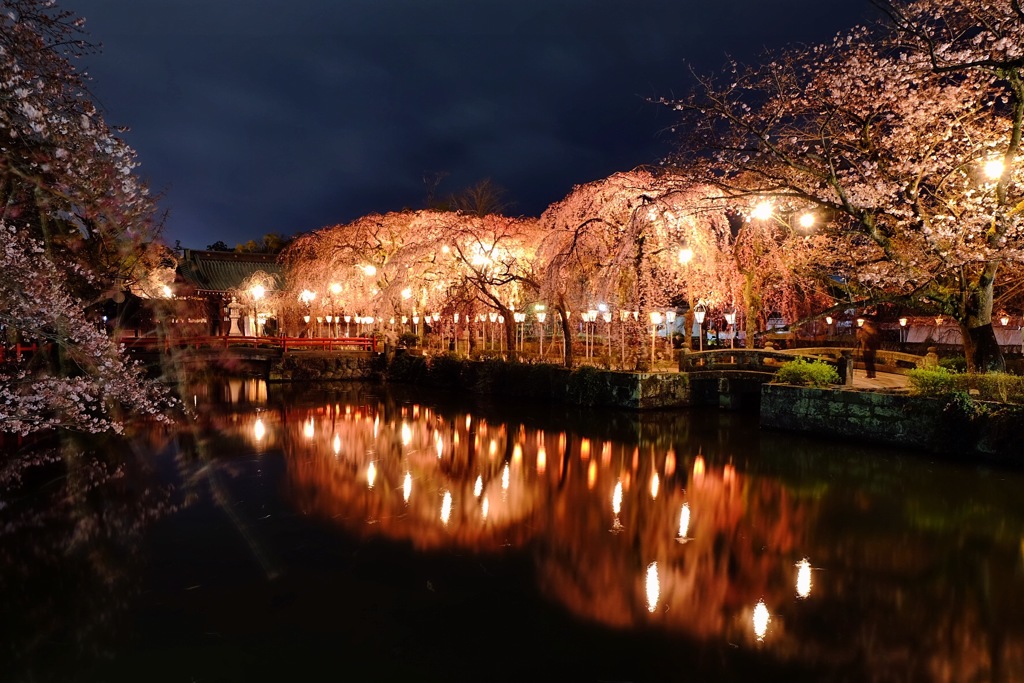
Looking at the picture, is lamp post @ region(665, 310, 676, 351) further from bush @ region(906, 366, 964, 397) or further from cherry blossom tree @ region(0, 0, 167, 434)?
cherry blossom tree @ region(0, 0, 167, 434)

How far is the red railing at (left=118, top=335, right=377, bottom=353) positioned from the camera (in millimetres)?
29125

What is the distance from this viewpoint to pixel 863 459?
12.6 metres

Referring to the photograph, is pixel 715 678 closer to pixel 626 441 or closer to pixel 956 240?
pixel 626 441

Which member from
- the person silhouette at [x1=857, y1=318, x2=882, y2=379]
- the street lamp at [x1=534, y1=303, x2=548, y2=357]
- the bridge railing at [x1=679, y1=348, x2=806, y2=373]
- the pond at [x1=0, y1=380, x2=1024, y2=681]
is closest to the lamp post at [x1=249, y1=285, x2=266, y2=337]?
the street lamp at [x1=534, y1=303, x2=548, y2=357]

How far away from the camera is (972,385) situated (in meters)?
12.7

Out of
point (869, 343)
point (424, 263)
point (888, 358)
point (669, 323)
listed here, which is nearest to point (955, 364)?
point (869, 343)

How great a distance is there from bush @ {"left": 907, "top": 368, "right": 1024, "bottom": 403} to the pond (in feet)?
4.84

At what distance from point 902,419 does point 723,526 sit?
7.29m

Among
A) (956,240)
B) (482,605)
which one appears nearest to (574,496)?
(482,605)

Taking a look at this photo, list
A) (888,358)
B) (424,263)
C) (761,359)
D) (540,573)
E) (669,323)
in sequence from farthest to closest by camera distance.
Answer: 1. (669,323)
2. (424,263)
3. (888,358)
4. (761,359)
5. (540,573)

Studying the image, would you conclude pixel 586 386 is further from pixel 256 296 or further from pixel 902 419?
pixel 256 296

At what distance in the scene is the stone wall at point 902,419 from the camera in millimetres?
11961

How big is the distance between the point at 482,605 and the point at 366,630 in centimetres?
115

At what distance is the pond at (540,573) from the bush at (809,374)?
2.48 m
